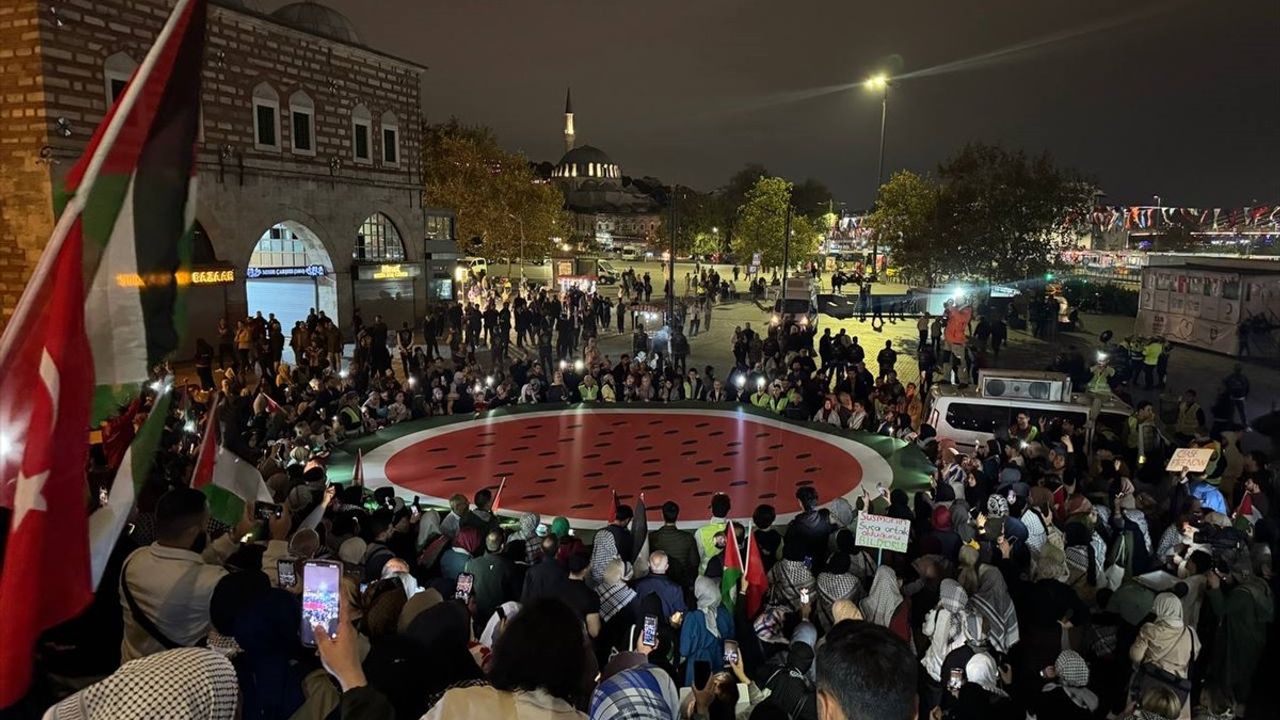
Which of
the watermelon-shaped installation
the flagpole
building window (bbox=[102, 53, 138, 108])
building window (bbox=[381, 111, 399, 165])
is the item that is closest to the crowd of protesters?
the watermelon-shaped installation

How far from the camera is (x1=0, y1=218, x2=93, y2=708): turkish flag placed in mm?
3090

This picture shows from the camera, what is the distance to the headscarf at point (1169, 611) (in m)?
6.04

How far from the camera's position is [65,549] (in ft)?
10.7

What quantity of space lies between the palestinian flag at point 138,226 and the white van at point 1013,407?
12.6 meters

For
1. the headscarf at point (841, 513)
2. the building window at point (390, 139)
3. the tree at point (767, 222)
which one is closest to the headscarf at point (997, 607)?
the headscarf at point (841, 513)

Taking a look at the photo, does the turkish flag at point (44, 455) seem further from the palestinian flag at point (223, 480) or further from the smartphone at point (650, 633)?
the palestinian flag at point (223, 480)

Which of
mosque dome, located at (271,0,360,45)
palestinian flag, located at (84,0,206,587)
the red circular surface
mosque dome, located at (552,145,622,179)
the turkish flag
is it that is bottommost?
the red circular surface

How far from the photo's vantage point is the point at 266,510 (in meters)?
9.32

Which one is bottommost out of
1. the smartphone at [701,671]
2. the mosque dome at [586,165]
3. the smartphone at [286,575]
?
the smartphone at [701,671]

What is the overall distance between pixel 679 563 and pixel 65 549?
554cm

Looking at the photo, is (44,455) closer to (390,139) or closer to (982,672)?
(982,672)

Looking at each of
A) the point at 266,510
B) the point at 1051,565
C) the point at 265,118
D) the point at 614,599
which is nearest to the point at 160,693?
the point at 614,599

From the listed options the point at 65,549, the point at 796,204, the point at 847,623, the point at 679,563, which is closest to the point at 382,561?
the point at 679,563

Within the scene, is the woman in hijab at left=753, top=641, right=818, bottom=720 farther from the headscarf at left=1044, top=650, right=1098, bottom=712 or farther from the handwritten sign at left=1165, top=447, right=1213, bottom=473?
the handwritten sign at left=1165, top=447, right=1213, bottom=473
